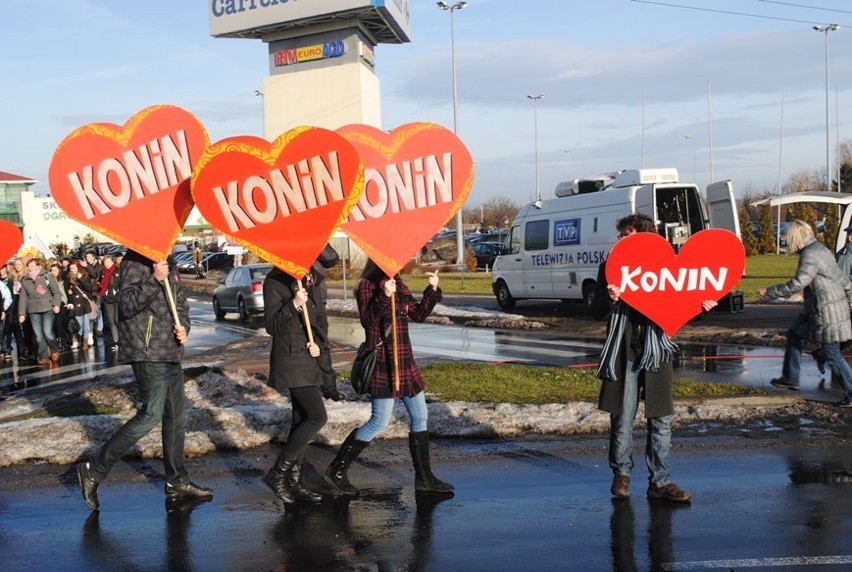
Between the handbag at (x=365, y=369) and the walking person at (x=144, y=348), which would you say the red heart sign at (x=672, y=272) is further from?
the walking person at (x=144, y=348)

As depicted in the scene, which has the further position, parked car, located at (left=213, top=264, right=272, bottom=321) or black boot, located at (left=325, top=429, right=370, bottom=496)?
parked car, located at (left=213, top=264, right=272, bottom=321)

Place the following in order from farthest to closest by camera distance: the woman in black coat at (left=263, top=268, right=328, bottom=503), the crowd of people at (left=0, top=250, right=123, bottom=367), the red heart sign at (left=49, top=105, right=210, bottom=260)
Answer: the crowd of people at (left=0, top=250, right=123, bottom=367) < the red heart sign at (left=49, top=105, right=210, bottom=260) < the woman in black coat at (left=263, top=268, right=328, bottom=503)

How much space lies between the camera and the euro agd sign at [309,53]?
50688 millimetres

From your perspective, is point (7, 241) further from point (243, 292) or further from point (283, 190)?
point (243, 292)

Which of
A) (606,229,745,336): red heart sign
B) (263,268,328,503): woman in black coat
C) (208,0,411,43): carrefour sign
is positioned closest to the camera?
(606,229,745,336): red heart sign

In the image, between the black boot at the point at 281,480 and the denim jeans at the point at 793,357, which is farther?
the denim jeans at the point at 793,357

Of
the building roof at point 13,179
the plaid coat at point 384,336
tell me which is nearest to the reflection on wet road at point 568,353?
the plaid coat at point 384,336

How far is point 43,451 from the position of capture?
7750mm

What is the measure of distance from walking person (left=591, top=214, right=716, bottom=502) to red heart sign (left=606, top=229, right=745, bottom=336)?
0.08 m

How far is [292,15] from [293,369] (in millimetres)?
46760

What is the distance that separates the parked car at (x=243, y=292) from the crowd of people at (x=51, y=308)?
14.1ft

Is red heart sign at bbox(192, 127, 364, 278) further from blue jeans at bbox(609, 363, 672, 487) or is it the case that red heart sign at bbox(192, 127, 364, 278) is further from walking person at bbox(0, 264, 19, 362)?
walking person at bbox(0, 264, 19, 362)

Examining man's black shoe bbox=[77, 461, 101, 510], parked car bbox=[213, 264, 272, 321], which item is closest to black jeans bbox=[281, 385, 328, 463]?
man's black shoe bbox=[77, 461, 101, 510]

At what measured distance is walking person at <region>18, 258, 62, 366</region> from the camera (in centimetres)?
1673
